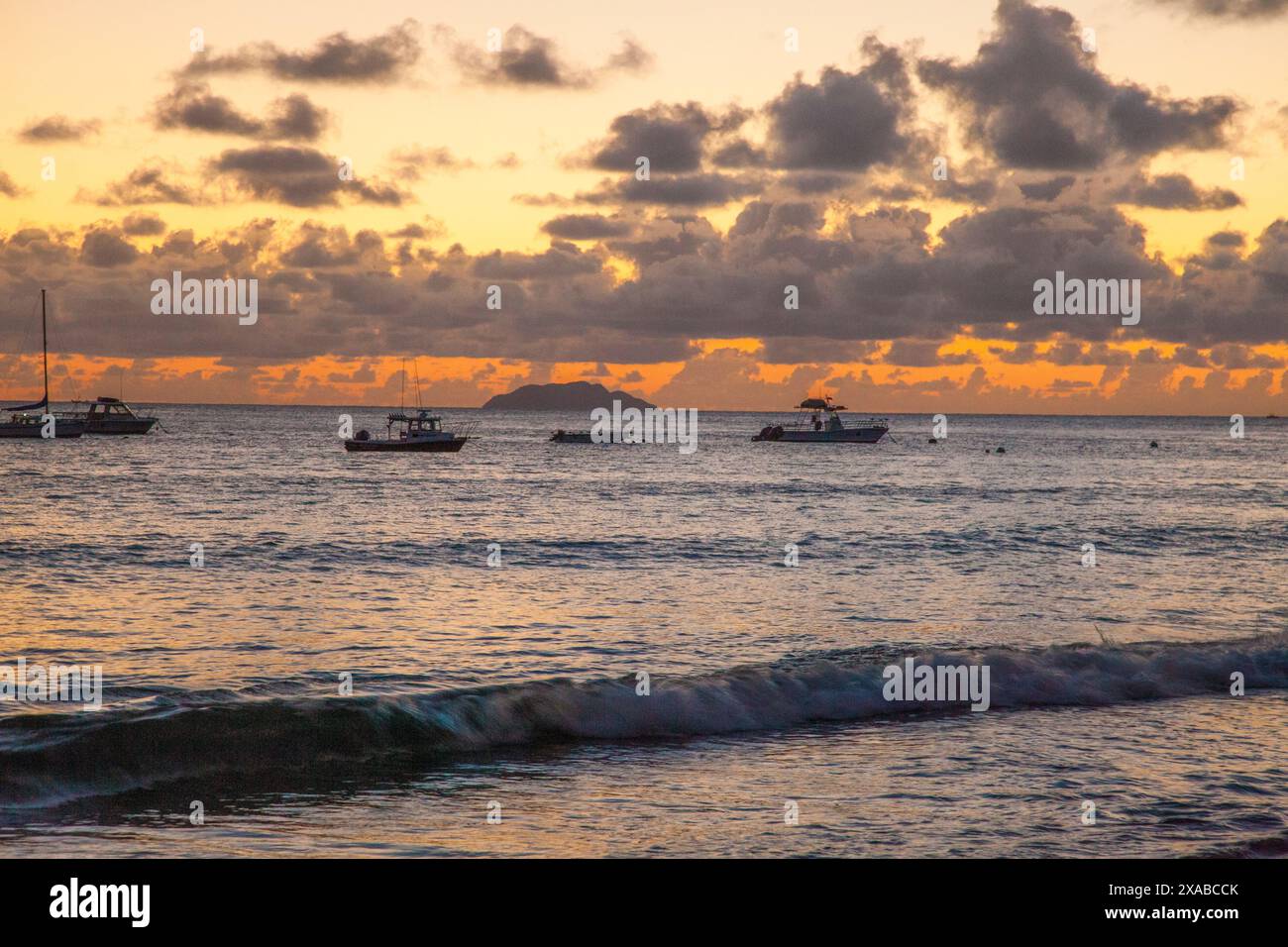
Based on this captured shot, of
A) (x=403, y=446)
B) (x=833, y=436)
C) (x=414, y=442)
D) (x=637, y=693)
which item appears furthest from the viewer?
(x=833, y=436)

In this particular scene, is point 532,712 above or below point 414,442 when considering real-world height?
below

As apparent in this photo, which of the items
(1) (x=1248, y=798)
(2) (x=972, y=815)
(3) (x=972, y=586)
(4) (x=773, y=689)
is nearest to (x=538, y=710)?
(4) (x=773, y=689)

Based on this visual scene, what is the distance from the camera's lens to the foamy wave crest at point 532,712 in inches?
541

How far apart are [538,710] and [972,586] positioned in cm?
1796

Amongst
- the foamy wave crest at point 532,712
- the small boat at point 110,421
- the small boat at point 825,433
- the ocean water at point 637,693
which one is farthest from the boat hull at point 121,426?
the foamy wave crest at point 532,712

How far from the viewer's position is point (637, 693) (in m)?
17.2

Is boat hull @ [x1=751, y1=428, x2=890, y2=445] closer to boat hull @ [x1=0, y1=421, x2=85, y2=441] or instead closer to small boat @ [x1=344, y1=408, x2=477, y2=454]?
small boat @ [x1=344, y1=408, x2=477, y2=454]

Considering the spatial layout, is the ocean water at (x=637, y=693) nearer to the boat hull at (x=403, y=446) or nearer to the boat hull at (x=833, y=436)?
the boat hull at (x=403, y=446)

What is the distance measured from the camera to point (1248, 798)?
39.9 feet

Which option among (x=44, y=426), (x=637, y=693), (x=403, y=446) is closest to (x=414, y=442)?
(x=403, y=446)

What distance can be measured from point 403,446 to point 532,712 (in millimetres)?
101835

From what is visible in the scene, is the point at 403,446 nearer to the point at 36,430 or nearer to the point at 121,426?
the point at 36,430

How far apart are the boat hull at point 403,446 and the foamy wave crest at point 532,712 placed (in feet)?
323
